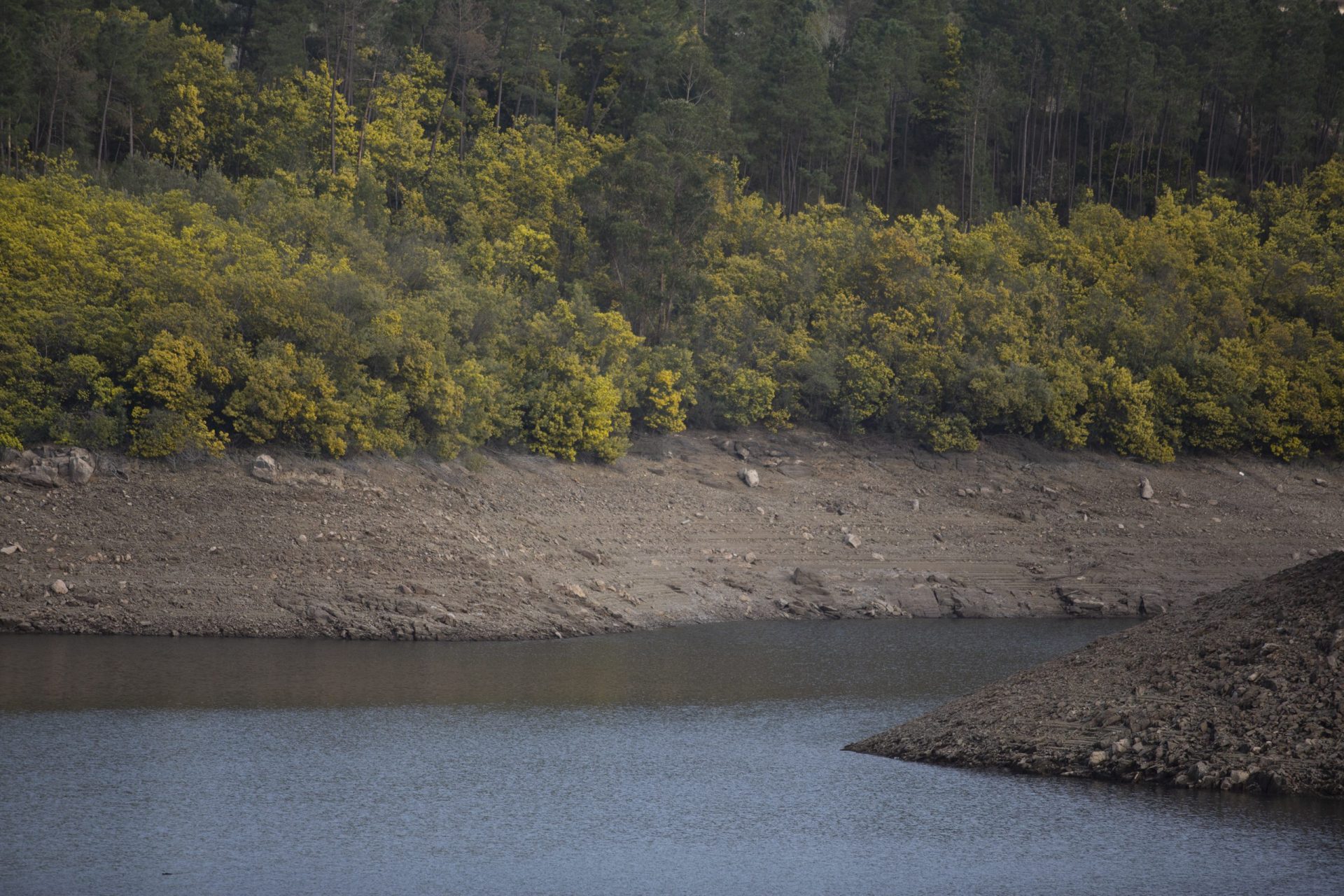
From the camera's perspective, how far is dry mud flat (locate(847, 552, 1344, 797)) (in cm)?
2247

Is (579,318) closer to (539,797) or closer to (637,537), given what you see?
(637,537)

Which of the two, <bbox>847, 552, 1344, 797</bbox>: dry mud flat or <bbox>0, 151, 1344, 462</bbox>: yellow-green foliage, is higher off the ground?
<bbox>0, 151, 1344, 462</bbox>: yellow-green foliage

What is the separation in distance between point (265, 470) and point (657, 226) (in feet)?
76.2

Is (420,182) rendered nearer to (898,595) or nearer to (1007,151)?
(898,595)

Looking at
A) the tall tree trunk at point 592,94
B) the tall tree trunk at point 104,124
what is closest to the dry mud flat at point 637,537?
the tall tree trunk at point 104,124

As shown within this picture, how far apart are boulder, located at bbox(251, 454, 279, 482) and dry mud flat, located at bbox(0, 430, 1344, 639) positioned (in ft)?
0.35

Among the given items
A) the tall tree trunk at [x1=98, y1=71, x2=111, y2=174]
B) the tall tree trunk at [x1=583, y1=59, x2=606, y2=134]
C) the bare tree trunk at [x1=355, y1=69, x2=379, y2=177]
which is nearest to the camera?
the tall tree trunk at [x1=98, y1=71, x2=111, y2=174]

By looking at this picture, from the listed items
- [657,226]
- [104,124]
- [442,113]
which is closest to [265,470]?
[657,226]

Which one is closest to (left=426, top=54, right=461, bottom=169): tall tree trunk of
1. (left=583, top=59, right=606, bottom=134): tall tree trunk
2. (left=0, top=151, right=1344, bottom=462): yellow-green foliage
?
(left=0, top=151, right=1344, bottom=462): yellow-green foliage

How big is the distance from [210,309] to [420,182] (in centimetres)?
2206

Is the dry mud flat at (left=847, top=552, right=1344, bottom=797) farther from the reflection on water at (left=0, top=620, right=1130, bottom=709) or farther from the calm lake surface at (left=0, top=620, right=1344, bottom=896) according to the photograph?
the reflection on water at (left=0, top=620, right=1130, bottom=709)

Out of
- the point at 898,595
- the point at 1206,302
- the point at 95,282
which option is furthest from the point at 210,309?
the point at 1206,302

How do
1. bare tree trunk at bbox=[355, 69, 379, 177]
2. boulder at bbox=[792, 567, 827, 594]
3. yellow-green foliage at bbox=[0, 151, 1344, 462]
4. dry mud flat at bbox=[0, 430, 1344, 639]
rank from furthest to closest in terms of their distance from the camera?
bare tree trunk at bbox=[355, 69, 379, 177], boulder at bbox=[792, 567, 827, 594], yellow-green foliage at bbox=[0, 151, 1344, 462], dry mud flat at bbox=[0, 430, 1344, 639]

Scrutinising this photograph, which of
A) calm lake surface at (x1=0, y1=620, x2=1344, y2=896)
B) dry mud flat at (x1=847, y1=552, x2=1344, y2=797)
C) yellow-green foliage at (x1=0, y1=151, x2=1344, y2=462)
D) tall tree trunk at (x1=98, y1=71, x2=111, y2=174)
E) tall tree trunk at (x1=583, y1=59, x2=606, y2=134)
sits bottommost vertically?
calm lake surface at (x1=0, y1=620, x2=1344, y2=896)
